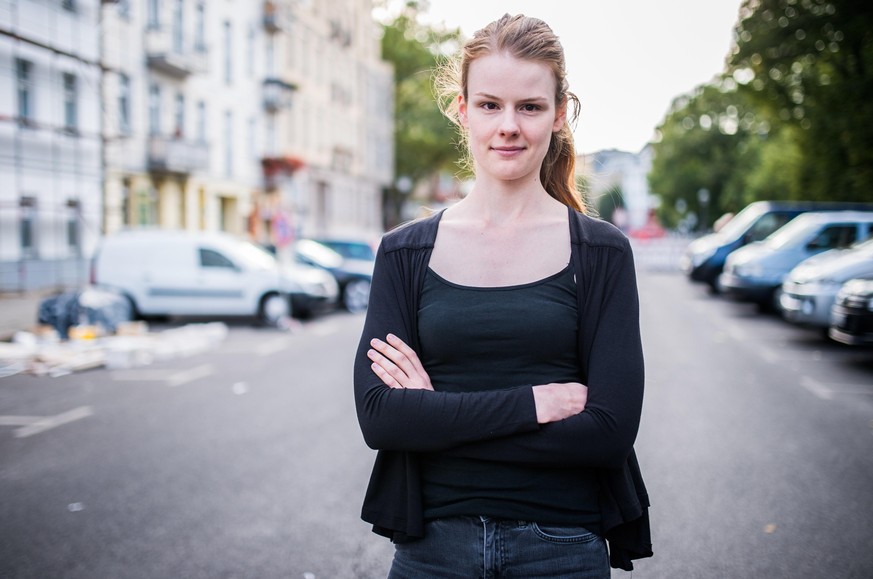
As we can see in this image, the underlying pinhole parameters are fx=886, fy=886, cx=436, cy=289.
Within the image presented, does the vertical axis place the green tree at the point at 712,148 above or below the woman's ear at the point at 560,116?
above

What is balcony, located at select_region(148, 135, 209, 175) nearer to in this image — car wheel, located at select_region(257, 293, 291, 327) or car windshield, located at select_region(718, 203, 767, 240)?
car wheel, located at select_region(257, 293, 291, 327)

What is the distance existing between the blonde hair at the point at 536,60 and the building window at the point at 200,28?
3110 cm

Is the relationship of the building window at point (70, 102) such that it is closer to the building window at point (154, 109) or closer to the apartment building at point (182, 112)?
the apartment building at point (182, 112)

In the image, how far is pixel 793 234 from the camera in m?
18.0

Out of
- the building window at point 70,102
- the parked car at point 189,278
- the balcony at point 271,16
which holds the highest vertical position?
the balcony at point 271,16

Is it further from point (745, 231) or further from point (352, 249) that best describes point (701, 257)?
point (352, 249)

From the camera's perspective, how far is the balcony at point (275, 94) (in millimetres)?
39094

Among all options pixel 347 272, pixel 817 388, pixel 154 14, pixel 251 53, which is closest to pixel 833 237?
pixel 817 388

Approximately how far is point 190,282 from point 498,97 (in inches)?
624

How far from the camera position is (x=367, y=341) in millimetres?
2072

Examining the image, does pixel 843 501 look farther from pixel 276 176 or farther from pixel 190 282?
pixel 276 176

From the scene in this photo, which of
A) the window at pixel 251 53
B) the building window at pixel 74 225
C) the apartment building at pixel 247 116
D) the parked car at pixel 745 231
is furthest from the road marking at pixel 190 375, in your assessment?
the window at pixel 251 53

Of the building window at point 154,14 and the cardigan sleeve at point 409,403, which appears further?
the building window at point 154,14

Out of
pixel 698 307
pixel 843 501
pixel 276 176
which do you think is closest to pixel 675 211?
pixel 276 176
